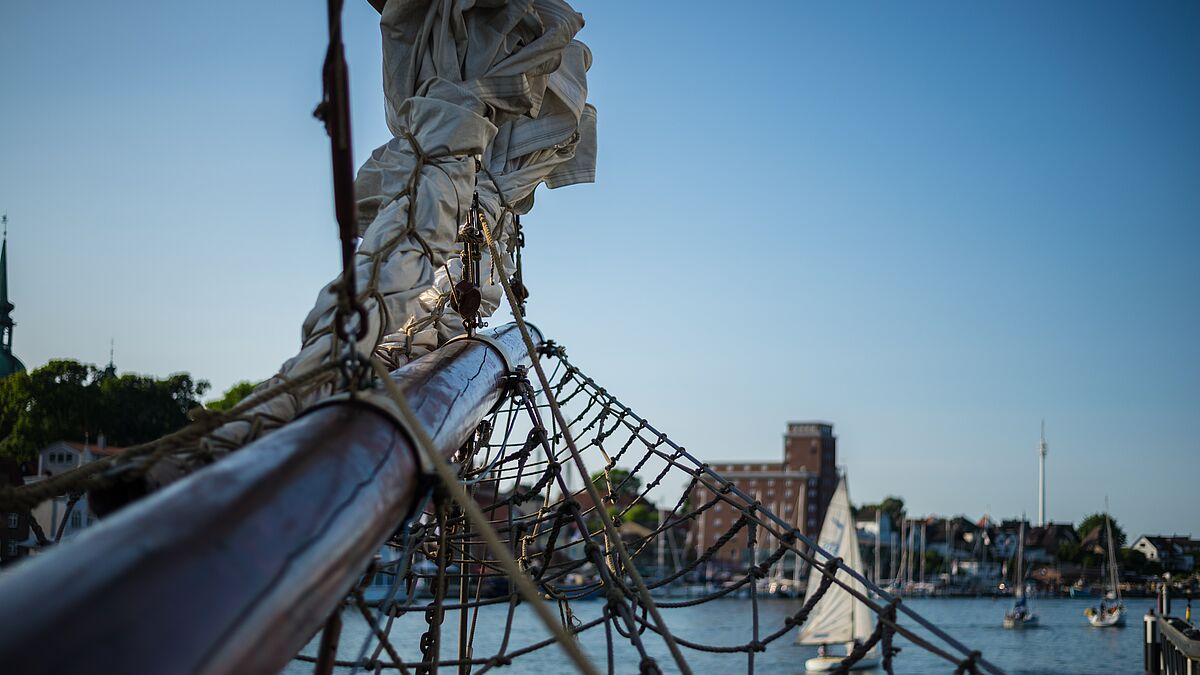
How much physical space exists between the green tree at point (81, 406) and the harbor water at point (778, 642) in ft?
33.8

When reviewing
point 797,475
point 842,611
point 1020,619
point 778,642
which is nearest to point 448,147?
point 842,611

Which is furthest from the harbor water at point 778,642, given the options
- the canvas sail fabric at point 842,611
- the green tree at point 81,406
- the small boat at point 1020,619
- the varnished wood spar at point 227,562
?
the varnished wood spar at point 227,562

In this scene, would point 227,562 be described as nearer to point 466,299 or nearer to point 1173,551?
point 466,299

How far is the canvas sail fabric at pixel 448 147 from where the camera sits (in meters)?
3.37

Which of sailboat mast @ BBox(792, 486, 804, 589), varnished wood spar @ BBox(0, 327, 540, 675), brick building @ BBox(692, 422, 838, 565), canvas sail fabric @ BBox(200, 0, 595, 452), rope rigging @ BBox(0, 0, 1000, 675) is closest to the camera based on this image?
varnished wood spar @ BBox(0, 327, 540, 675)

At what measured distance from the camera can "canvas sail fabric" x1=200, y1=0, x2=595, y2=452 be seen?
133 inches

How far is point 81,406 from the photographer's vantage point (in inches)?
1612

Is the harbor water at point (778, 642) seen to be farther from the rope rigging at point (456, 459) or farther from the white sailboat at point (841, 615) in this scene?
the rope rigging at point (456, 459)

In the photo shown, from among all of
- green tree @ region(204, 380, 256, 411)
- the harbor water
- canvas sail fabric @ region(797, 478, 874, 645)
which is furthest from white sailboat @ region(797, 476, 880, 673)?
green tree @ region(204, 380, 256, 411)

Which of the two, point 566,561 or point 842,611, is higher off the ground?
point 566,561

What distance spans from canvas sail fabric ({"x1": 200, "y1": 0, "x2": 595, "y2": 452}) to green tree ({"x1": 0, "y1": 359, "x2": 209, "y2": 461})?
35390 millimetres

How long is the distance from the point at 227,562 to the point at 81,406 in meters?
42.9

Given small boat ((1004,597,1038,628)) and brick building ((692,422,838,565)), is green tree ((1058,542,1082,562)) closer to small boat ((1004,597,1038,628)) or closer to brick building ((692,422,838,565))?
brick building ((692,422,838,565))

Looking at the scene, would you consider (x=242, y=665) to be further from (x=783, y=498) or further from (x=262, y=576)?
(x=783, y=498)
